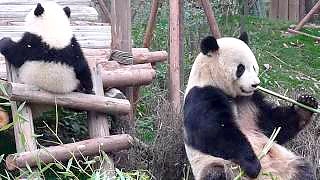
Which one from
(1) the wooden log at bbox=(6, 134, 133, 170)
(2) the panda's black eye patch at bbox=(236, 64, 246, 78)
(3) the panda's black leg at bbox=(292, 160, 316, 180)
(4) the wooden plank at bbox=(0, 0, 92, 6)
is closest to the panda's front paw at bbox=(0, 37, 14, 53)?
(1) the wooden log at bbox=(6, 134, 133, 170)

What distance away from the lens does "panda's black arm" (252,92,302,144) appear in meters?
5.13

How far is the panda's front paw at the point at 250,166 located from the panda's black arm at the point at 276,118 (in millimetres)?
560

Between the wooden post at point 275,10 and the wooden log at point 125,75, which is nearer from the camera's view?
the wooden log at point 125,75

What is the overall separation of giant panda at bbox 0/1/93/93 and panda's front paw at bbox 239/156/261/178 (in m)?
1.44

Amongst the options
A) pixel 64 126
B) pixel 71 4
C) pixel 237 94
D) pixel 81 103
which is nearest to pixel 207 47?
pixel 237 94

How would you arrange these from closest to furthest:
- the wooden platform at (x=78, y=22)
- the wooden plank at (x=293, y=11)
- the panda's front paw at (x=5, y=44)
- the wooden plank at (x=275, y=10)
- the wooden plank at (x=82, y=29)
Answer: the panda's front paw at (x=5, y=44) < the wooden platform at (x=78, y=22) < the wooden plank at (x=82, y=29) < the wooden plank at (x=293, y=11) < the wooden plank at (x=275, y=10)

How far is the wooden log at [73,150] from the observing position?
4863 millimetres

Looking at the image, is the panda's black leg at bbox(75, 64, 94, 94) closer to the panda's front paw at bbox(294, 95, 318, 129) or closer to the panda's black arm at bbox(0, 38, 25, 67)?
the panda's black arm at bbox(0, 38, 25, 67)

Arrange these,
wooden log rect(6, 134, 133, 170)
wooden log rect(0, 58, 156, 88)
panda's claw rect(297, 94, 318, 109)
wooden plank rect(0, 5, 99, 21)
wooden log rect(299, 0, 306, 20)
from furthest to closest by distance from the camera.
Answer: wooden log rect(299, 0, 306, 20)
wooden plank rect(0, 5, 99, 21)
wooden log rect(0, 58, 156, 88)
panda's claw rect(297, 94, 318, 109)
wooden log rect(6, 134, 133, 170)

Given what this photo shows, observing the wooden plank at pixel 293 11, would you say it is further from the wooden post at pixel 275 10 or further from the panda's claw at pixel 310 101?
the panda's claw at pixel 310 101

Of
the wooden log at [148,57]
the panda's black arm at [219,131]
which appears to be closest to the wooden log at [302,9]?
the wooden log at [148,57]

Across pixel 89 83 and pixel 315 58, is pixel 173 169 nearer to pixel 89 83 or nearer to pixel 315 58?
pixel 89 83

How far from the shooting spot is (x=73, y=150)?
5117 mm

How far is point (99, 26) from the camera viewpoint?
740 cm
